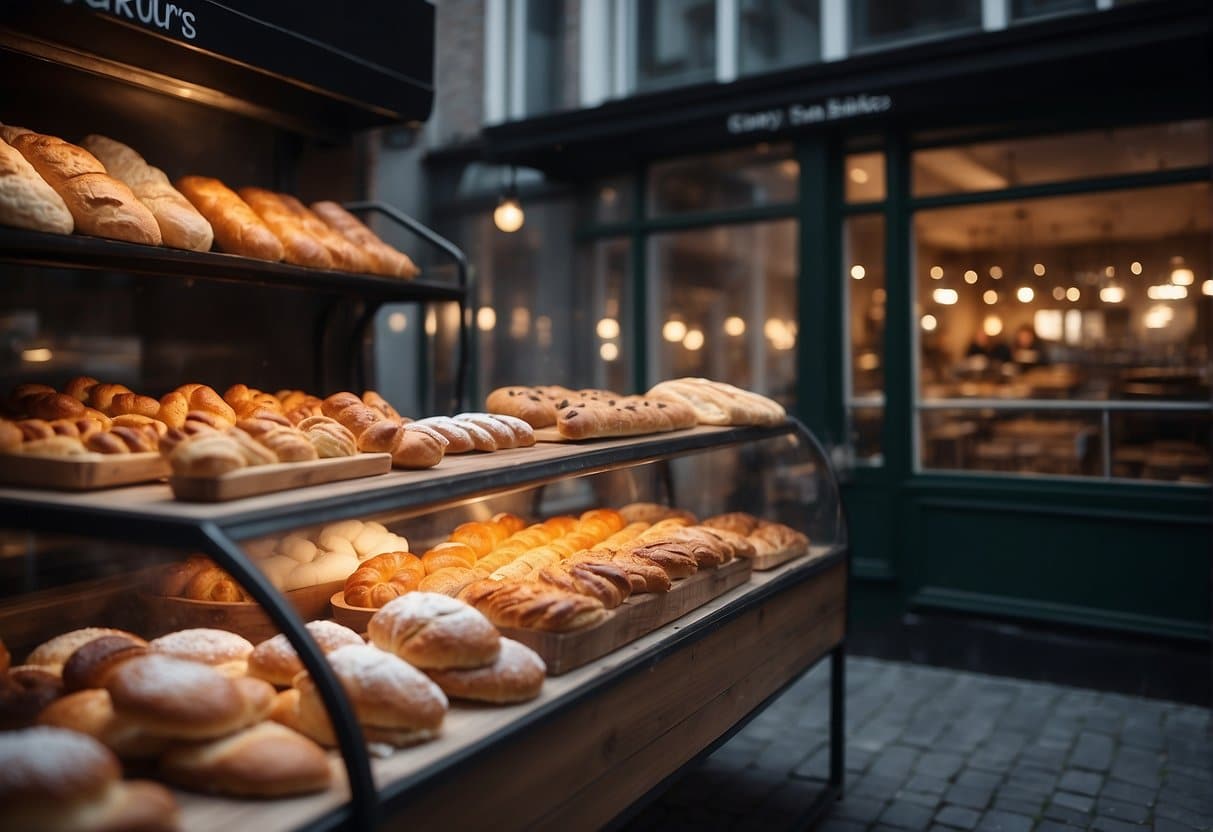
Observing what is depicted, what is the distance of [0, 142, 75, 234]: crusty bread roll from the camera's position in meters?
2.42

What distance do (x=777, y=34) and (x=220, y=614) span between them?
19.1 ft

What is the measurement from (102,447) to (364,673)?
756 mm

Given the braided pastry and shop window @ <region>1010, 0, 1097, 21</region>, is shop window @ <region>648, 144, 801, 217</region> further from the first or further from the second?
the braided pastry

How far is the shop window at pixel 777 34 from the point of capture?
6.71 metres

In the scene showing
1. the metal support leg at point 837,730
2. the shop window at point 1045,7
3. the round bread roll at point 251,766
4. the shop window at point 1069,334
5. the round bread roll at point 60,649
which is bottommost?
the metal support leg at point 837,730

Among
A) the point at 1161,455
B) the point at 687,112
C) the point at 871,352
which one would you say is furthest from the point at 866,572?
the point at 687,112

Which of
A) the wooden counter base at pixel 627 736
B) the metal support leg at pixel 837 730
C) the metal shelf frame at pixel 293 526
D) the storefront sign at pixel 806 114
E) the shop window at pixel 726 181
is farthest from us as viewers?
the shop window at pixel 726 181

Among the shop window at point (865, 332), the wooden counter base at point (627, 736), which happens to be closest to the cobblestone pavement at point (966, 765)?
the wooden counter base at point (627, 736)

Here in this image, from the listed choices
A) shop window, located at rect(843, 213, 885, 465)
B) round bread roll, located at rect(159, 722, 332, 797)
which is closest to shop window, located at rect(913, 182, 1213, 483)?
shop window, located at rect(843, 213, 885, 465)

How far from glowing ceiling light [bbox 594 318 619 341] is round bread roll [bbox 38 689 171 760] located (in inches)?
227

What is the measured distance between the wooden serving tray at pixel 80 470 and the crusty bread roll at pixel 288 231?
1.44 metres

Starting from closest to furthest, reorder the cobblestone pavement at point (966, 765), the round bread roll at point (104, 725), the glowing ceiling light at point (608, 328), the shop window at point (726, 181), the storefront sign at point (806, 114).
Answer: the round bread roll at point (104, 725) < the cobblestone pavement at point (966, 765) < the storefront sign at point (806, 114) < the shop window at point (726, 181) < the glowing ceiling light at point (608, 328)

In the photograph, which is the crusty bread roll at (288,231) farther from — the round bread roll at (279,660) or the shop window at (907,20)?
the shop window at (907,20)

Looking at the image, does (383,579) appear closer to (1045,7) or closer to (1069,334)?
(1069,334)
